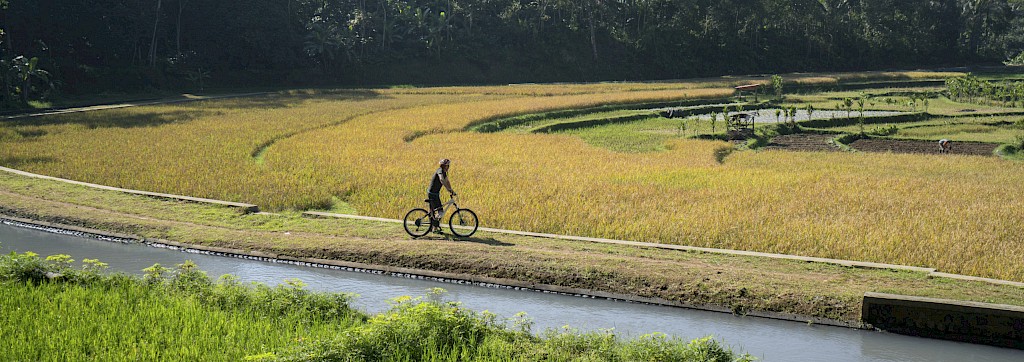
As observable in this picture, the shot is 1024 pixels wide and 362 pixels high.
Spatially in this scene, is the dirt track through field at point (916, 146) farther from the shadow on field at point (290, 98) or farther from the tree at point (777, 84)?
the shadow on field at point (290, 98)

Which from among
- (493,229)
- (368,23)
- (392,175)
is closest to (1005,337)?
(493,229)

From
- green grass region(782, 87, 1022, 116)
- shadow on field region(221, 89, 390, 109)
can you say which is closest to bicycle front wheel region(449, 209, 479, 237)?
shadow on field region(221, 89, 390, 109)

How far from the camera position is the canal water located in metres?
9.55

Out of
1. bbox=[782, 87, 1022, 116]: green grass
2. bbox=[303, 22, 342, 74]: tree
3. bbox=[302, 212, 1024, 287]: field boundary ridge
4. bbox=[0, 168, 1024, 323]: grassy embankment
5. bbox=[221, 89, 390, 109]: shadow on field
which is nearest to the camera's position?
bbox=[0, 168, 1024, 323]: grassy embankment

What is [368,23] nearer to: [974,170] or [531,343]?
[974,170]

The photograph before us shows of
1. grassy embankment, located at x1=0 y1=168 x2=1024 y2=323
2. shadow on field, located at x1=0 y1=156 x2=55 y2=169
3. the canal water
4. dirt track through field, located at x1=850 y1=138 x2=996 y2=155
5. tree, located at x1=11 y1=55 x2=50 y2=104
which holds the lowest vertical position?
the canal water

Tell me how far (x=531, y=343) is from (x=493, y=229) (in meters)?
5.87

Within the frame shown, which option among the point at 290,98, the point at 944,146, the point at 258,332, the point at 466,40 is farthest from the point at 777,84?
the point at 258,332

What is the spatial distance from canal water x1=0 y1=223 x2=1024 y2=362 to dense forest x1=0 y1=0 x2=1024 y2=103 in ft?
99.7

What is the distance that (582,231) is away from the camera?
14461 millimetres

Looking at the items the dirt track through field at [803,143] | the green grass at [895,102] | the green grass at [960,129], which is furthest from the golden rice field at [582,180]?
the green grass at [895,102]

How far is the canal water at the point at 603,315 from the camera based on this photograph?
955 cm

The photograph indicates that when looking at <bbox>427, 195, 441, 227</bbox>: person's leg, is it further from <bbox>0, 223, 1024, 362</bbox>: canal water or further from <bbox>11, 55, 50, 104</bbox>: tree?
<bbox>11, 55, 50, 104</bbox>: tree

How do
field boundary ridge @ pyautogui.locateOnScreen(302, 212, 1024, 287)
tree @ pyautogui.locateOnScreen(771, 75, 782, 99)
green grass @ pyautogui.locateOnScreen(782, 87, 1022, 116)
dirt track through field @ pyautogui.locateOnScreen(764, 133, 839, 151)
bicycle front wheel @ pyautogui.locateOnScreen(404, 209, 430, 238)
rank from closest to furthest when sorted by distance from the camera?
1. field boundary ridge @ pyautogui.locateOnScreen(302, 212, 1024, 287)
2. bicycle front wheel @ pyautogui.locateOnScreen(404, 209, 430, 238)
3. dirt track through field @ pyautogui.locateOnScreen(764, 133, 839, 151)
4. green grass @ pyautogui.locateOnScreen(782, 87, 1022, 116)
5. tree @ pyautogui.locateOnScreen(771, 75, 782, 99)
